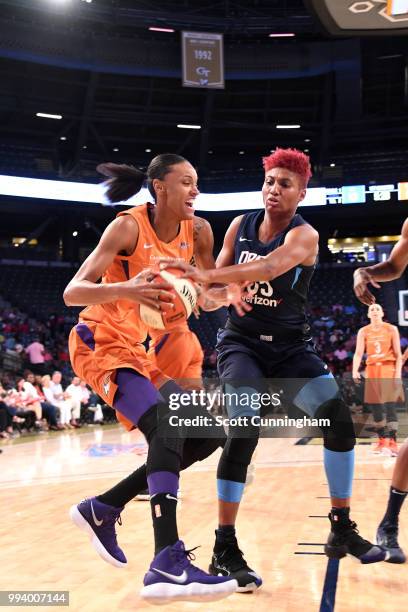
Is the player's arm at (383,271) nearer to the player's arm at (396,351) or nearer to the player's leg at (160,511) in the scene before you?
the player's leg at (160,511)

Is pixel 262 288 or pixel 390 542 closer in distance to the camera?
pixel 262 288

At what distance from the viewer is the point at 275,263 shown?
3381 mm

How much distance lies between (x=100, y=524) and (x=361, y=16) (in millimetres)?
4236

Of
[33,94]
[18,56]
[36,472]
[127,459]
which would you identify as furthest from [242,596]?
[33,94]

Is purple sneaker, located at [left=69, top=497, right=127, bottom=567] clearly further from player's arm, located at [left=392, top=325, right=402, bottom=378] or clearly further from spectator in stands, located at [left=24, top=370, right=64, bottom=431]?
spectator in stands, located at [left=24, top=370, right=64, bottom=431]

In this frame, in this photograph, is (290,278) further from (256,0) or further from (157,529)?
(256,0)

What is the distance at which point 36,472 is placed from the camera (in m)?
8.44

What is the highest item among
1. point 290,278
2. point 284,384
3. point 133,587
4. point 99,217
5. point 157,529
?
point 99,217

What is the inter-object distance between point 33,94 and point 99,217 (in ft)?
17.2

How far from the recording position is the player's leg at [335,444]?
11.7 ft

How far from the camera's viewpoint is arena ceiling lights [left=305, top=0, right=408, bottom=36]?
17.4ft

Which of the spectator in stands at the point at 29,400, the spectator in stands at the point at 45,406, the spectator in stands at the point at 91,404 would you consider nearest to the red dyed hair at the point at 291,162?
the spectator in stands at the point at 29,400

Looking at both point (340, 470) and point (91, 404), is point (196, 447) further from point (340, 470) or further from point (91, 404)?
point (91, 404)

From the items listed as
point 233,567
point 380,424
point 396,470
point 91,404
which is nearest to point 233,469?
point 233,567
